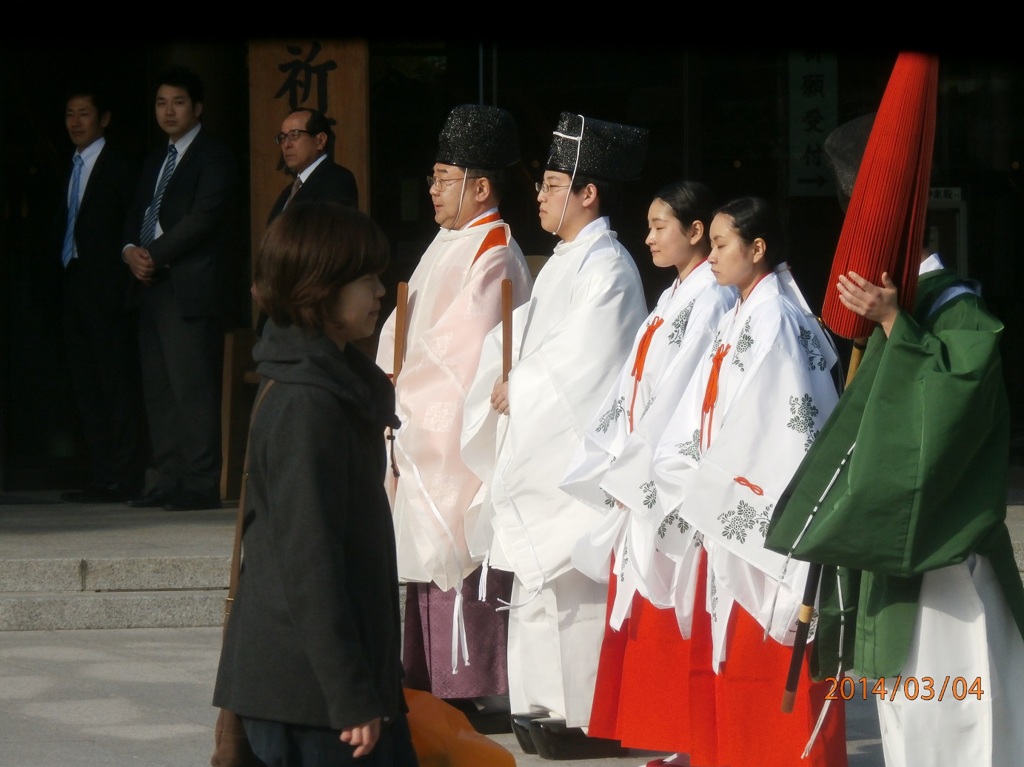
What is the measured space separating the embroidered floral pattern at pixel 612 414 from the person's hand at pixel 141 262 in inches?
146

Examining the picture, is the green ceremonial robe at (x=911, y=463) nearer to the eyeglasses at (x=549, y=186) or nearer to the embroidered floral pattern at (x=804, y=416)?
the embroidered floral pattern at (x=804, y=416)

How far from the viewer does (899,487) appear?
10.7 feet

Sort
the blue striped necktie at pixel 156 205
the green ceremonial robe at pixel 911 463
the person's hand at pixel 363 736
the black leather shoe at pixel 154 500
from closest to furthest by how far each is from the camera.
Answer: the person's hand at pixel 363 736 < the green ceremonial robe at pixel 911 463 < the blue striped necktie at pixel 156 205 < the black leather shoe at pixel 154 500

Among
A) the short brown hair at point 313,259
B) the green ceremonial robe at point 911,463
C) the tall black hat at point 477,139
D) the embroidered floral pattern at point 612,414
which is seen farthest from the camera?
the tall black hat at point 477,139

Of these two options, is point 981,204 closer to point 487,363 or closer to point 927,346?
point 487,363

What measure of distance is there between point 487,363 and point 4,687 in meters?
2.02

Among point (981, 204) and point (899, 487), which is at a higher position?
point (981, 204)

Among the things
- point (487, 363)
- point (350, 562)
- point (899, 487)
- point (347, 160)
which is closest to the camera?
point (350, 562)

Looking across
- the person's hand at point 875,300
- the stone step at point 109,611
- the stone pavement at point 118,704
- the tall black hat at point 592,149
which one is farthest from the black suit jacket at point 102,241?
the person's hand at point 875,300

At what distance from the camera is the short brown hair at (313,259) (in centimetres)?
266

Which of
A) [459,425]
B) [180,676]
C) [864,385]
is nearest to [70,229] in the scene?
[180,676]

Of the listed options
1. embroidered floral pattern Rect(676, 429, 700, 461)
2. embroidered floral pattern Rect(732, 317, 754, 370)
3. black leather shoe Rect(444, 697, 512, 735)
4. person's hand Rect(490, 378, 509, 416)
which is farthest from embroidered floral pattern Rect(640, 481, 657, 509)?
black leather shoe Rect(444, 697, 512, 735)

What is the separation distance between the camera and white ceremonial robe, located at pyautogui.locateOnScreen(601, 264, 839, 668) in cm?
393

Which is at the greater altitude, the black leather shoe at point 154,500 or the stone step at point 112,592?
the black leather shoe at point 154,500
